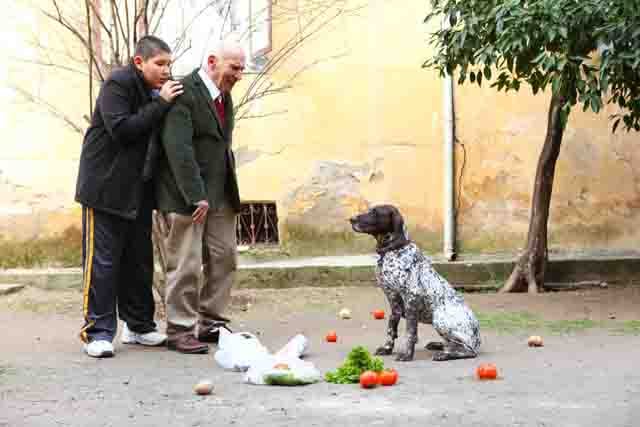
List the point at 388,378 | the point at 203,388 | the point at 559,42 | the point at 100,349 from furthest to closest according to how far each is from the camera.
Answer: the point at 559,42, the point at 100,349, the point at 388,378, the point at 203,388

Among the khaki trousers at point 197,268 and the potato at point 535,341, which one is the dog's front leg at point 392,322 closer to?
the potato at point 535,341

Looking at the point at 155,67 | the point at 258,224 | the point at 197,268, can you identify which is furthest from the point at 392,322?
the point at 258,224

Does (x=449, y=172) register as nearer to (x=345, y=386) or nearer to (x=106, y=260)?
(x=106, y=260)

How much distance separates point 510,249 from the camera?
1054cm

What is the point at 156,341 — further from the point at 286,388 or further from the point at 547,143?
the point at 547,143

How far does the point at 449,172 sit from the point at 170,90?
4530 mm

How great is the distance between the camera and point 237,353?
19.9 ft

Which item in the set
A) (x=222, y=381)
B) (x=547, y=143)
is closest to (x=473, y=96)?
(x=547, y=143)

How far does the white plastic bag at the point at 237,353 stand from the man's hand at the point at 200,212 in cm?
83

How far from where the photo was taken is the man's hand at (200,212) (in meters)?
6.55

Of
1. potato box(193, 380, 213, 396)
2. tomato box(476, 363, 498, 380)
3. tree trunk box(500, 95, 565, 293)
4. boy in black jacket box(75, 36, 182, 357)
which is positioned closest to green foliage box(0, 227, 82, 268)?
boy in black jacket box(75, 36, 182, 357)

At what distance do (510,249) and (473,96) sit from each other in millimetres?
1553

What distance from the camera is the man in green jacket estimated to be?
653 cm

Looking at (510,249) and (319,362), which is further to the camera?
(510,249)
